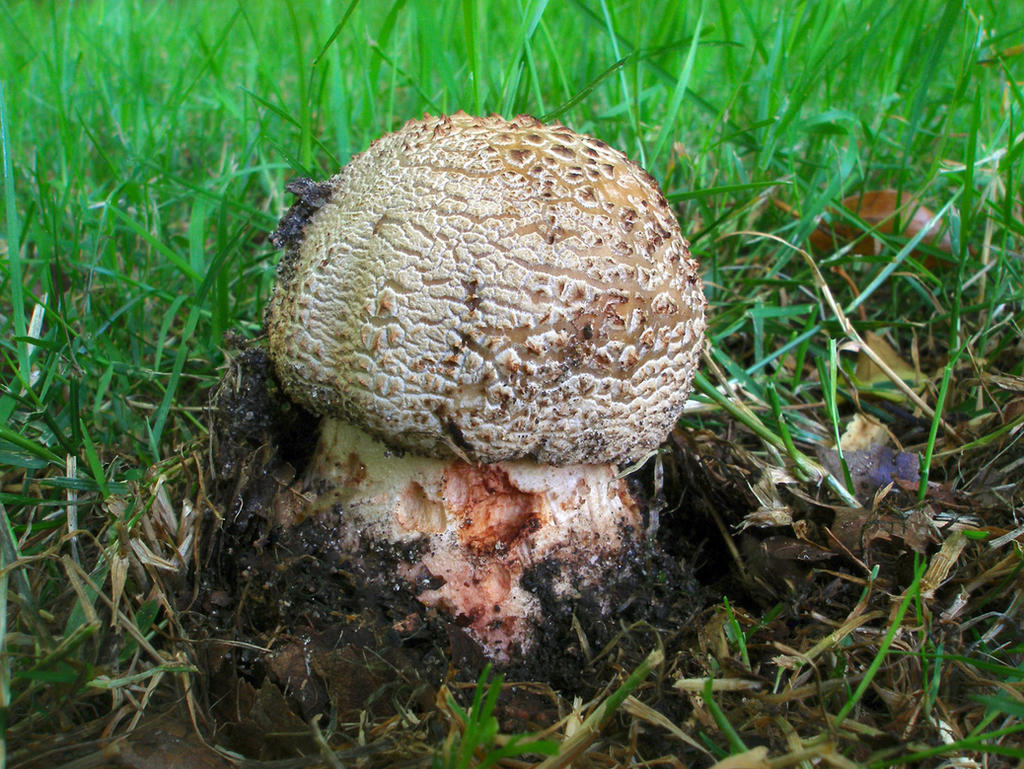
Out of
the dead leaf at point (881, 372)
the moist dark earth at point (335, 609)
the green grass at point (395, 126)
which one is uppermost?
the green grass at point (395, 126)

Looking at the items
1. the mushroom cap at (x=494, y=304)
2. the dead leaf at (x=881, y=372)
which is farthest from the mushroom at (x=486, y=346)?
the dead leaf at (x=881, y=372)

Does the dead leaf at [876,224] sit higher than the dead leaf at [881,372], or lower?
higher

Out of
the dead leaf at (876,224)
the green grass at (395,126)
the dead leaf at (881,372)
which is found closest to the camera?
the green grass at (395,126)

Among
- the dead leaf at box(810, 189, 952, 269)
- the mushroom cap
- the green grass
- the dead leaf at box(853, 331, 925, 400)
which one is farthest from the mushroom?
the dead leaf at box(810, 189, 952, 269)

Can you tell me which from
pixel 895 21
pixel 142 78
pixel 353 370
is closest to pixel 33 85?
pixel 142 78

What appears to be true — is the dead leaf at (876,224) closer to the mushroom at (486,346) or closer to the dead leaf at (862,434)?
the dead leaf at (862,434)

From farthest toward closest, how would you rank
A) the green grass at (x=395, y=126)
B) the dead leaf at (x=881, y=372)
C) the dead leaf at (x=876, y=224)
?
the dead leaf at (x=876, y=224)
the dead leaf at (x=881, y=372)
the green grass at (x=395, y=126)

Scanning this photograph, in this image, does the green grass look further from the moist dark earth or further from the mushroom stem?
the mushroom stem

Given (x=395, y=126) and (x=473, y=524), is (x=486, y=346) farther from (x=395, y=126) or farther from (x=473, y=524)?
(x=395, y=126)
